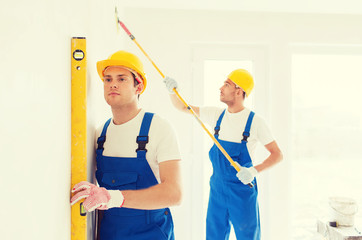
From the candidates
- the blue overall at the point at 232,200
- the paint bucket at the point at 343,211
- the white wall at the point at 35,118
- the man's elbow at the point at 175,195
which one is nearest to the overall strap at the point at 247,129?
the blue overall at the point at 232,200

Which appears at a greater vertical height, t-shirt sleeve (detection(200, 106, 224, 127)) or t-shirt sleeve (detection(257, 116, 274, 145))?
t-shirt sleeve (detection(200, 106, 224, 127))

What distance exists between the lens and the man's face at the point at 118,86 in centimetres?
133

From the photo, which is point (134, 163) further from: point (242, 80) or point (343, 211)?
point (343, 211)

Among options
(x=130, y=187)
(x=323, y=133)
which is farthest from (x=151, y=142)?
(x=323, y=133)

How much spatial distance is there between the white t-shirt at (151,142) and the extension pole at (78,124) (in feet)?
0.79

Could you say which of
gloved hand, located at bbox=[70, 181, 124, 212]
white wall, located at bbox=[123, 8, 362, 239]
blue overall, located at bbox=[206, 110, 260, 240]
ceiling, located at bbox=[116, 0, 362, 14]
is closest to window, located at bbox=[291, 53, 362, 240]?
white wall, located at bbox=[123, 8, 362, 239]

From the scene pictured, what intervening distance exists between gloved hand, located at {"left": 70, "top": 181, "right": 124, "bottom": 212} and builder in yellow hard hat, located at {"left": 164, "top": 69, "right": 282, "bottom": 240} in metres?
1.27

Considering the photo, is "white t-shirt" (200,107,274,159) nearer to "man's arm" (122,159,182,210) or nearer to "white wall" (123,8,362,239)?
"white wall" (123,8,362,239)

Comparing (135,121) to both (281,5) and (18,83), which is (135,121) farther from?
(281,5)

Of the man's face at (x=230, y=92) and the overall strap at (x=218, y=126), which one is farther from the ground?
the man's face at (x=230, y=92)

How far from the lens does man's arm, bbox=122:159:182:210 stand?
1.13 metres

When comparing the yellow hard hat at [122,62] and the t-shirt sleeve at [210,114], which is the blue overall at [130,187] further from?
the t-shirt sleeve at [210,114]

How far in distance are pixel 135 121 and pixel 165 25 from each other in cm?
233

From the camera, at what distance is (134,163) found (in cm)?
125
